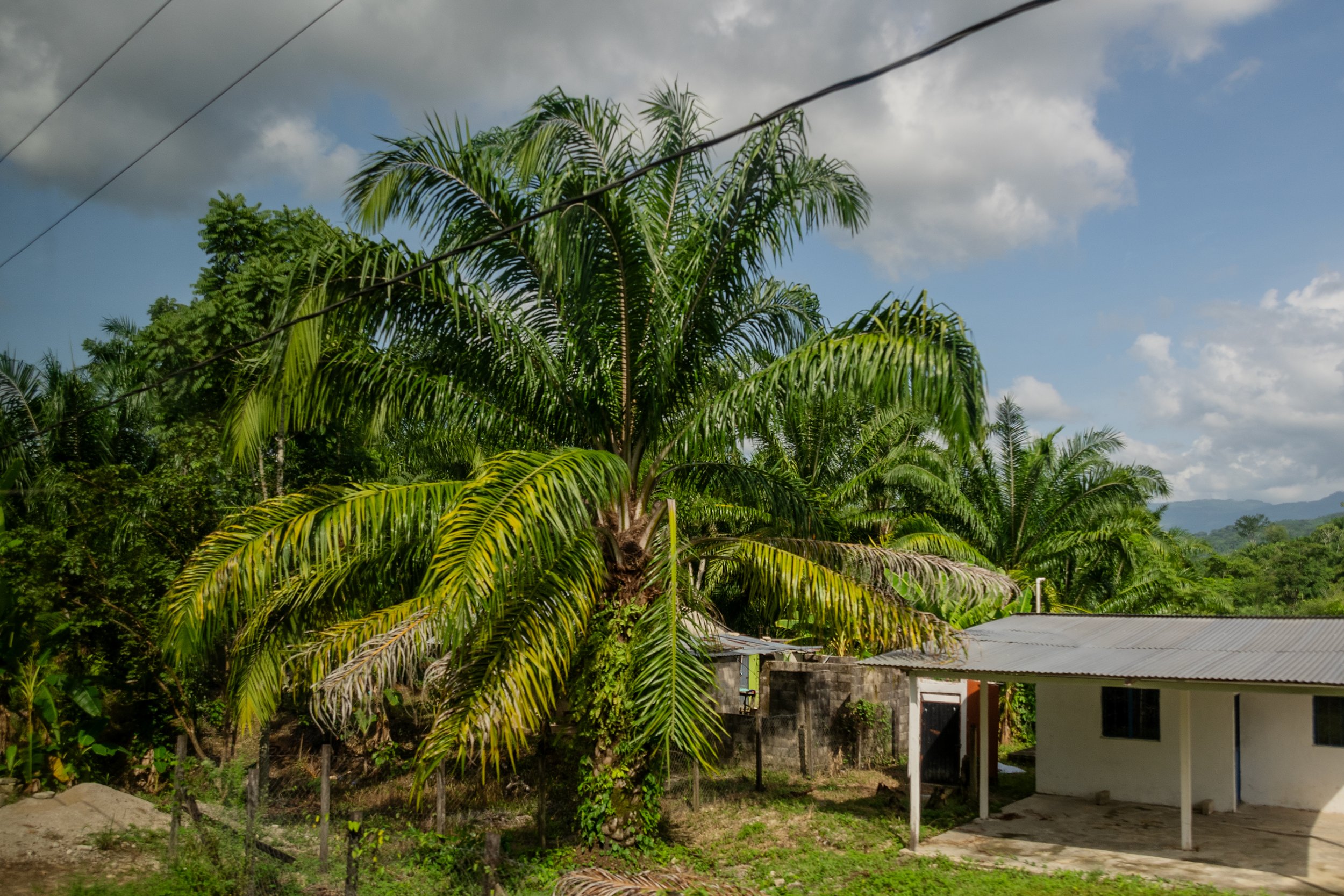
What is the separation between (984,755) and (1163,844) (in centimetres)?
239

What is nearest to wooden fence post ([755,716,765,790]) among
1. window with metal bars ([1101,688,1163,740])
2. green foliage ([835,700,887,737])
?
green foliage ([835,700,887,737])

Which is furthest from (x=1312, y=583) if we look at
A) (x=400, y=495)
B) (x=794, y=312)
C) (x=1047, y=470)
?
(x=400, y=495)

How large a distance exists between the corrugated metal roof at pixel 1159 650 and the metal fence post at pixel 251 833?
672 cm

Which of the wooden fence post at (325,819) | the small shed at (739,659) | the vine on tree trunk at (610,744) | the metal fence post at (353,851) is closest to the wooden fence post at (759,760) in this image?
the small shed at (739,659)

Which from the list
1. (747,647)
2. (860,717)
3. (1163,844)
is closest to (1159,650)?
(1163,844)

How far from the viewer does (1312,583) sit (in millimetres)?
56562

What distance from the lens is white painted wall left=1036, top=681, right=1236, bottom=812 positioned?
47.0ft

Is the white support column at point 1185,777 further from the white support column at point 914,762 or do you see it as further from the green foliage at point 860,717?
the green foliage at point 860,717

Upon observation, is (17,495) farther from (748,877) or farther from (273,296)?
(748,877)

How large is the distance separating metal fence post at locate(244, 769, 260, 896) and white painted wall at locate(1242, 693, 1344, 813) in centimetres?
1343

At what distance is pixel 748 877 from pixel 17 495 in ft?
49.9

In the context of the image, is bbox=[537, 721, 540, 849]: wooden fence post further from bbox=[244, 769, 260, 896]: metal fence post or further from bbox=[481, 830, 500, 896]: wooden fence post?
bbox=[481, 830, 500, 896]: wooden fence post

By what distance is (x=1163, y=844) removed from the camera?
39.8ft

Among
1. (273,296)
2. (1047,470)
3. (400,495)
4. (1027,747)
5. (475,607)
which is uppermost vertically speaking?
(273,296)
